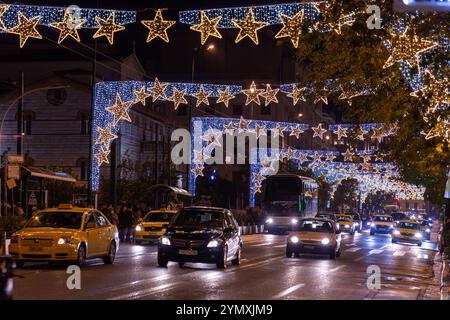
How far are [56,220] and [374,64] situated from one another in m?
10.5

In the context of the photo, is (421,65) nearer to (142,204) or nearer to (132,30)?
(142,204)

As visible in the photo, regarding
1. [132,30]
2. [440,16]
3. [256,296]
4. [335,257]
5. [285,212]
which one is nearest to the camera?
[256,296]

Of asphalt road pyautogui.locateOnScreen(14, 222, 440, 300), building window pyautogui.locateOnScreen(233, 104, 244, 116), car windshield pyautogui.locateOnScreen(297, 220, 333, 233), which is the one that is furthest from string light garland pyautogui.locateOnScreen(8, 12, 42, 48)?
building window pyautogui.locateOnScreen(233, 104, 244, 116)

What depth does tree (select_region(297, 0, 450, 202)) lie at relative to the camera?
18.0 m

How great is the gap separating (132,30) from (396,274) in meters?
69.2

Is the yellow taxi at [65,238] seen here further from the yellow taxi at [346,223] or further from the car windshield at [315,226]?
the yellow taxi at [346,223]

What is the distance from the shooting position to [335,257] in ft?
105

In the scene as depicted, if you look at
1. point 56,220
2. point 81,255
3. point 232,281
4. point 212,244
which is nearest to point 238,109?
point 56,220

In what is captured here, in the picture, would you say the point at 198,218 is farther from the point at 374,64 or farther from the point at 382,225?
the point at 382,225

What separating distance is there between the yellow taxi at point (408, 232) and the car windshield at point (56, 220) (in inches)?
1226

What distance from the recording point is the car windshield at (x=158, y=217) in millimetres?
37844

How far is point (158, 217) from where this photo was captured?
125 feet
